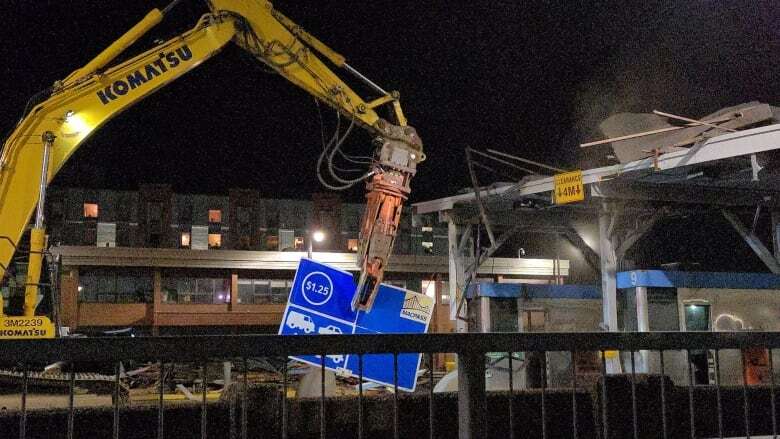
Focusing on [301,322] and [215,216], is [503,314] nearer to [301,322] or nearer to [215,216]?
[301,322]

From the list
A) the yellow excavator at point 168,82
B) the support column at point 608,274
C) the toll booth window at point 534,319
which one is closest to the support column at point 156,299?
the yellow excavator at point 168,82

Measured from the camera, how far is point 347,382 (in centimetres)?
1474

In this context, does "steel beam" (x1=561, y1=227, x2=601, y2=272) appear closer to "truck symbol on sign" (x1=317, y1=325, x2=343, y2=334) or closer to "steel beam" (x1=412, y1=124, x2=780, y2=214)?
"steel beam" (x1=412, y1=124, x2=780, y2=214)

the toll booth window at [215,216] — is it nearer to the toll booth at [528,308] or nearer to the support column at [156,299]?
the support column at [156,299]

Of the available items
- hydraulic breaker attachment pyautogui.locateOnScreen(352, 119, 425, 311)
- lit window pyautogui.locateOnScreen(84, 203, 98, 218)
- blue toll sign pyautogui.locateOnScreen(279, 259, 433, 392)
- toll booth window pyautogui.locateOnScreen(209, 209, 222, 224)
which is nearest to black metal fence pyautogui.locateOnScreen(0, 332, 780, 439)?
blue toll sign pyautogui.locateOnScreen(279, 259, 433, 392)

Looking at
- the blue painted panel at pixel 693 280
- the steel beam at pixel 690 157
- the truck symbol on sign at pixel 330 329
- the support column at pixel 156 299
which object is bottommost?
the support column at pixel 156 299

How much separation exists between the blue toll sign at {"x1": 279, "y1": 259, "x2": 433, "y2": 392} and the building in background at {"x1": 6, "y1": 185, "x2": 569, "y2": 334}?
1587cm

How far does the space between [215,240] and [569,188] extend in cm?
3788

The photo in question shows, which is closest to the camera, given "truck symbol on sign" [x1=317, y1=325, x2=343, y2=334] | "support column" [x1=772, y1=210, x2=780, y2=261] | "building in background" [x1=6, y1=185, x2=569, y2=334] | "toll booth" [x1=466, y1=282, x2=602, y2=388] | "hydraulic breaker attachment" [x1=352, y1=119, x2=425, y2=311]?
"truck symbol on sign" [x1=317, y1=325, x2=343, y2=334]

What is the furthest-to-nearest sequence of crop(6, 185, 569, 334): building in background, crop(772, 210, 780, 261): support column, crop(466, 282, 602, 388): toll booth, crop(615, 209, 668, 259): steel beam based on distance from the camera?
crop(6, 185, 569, 334): building in background < crop(772, 210, 780, 261): support column < crop(466, 282, 602, 388): toll booth < crop(615, 209, 668, 259): steel beam

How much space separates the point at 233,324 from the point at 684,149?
27.0 meters

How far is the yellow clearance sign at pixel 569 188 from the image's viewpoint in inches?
469

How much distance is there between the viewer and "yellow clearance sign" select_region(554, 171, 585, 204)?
39.1ft

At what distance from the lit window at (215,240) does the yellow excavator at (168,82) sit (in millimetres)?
35589
